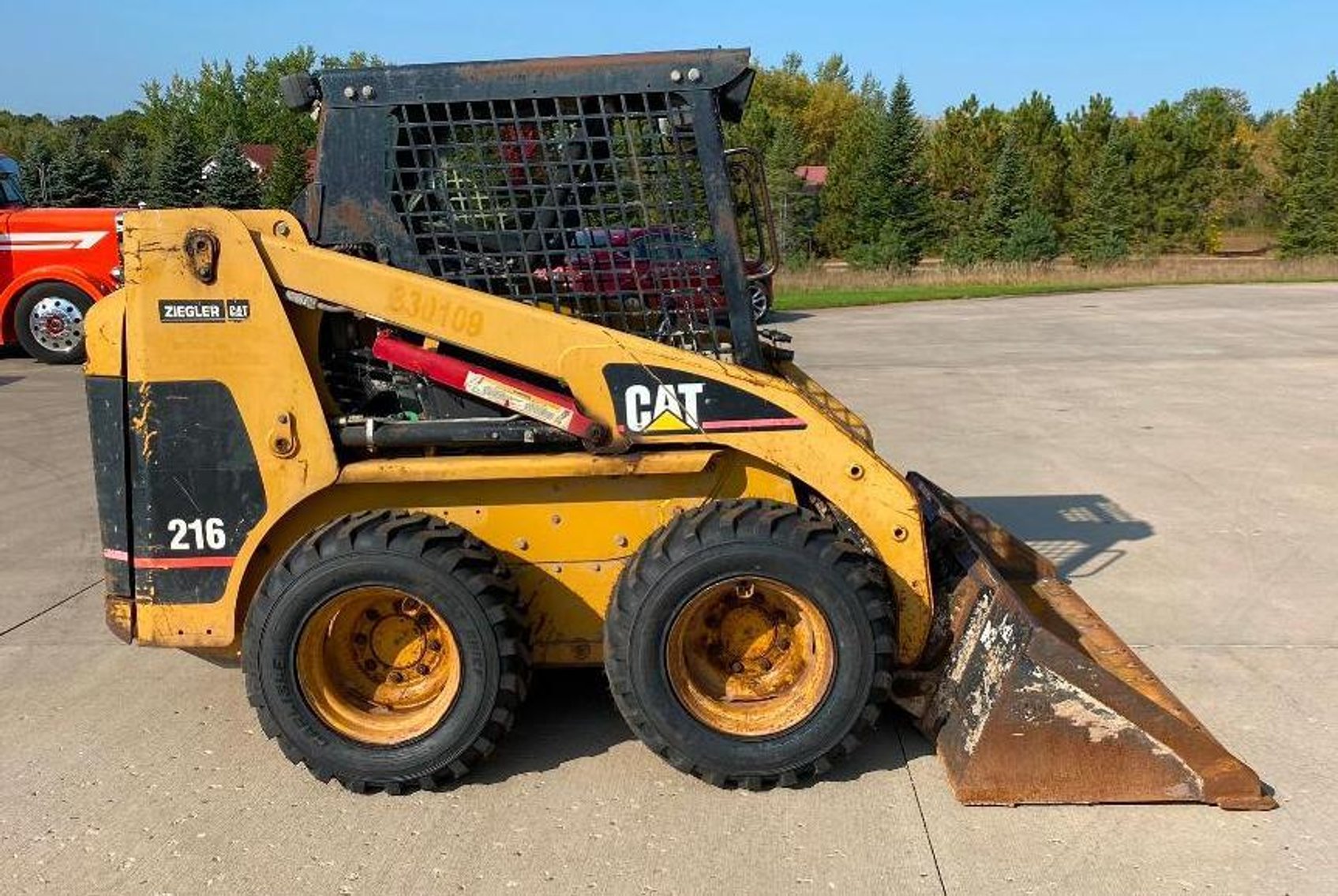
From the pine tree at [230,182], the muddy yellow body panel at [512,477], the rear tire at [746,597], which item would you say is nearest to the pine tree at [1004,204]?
the pine tree at [230,182]

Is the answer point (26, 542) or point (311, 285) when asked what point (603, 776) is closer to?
point (311, 285)

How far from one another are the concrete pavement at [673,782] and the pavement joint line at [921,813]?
11 millimetres

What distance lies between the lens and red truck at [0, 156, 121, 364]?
1403cm

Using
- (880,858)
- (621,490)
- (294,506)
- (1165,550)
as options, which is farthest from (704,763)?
(1165,550)

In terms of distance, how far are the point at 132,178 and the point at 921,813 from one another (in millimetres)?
34866

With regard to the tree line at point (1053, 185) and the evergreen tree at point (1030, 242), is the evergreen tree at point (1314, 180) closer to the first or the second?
the tree line at point (1053, 185)

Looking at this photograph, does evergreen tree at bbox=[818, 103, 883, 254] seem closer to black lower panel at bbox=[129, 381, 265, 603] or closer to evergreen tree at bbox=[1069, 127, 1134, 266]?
evergreen tree at bbox=[1069, 127, 1134, 266]

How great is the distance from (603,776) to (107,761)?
5.80ft

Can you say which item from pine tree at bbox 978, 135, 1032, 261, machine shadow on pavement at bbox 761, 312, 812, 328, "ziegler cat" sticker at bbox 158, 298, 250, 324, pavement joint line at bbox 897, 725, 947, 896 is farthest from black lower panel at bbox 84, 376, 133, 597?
pine tree at bbox 978, 135, 1032, 261

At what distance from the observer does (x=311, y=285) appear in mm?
3801

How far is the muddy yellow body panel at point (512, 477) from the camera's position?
3.63 metres

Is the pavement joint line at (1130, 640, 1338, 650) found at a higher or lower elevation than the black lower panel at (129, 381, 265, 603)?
lower

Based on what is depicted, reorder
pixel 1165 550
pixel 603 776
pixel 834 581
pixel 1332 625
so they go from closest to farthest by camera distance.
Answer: pixel 834 581, pixel 603 776, pixel 1332 625, pixel 1165 550

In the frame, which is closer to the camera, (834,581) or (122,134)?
(834,581)
